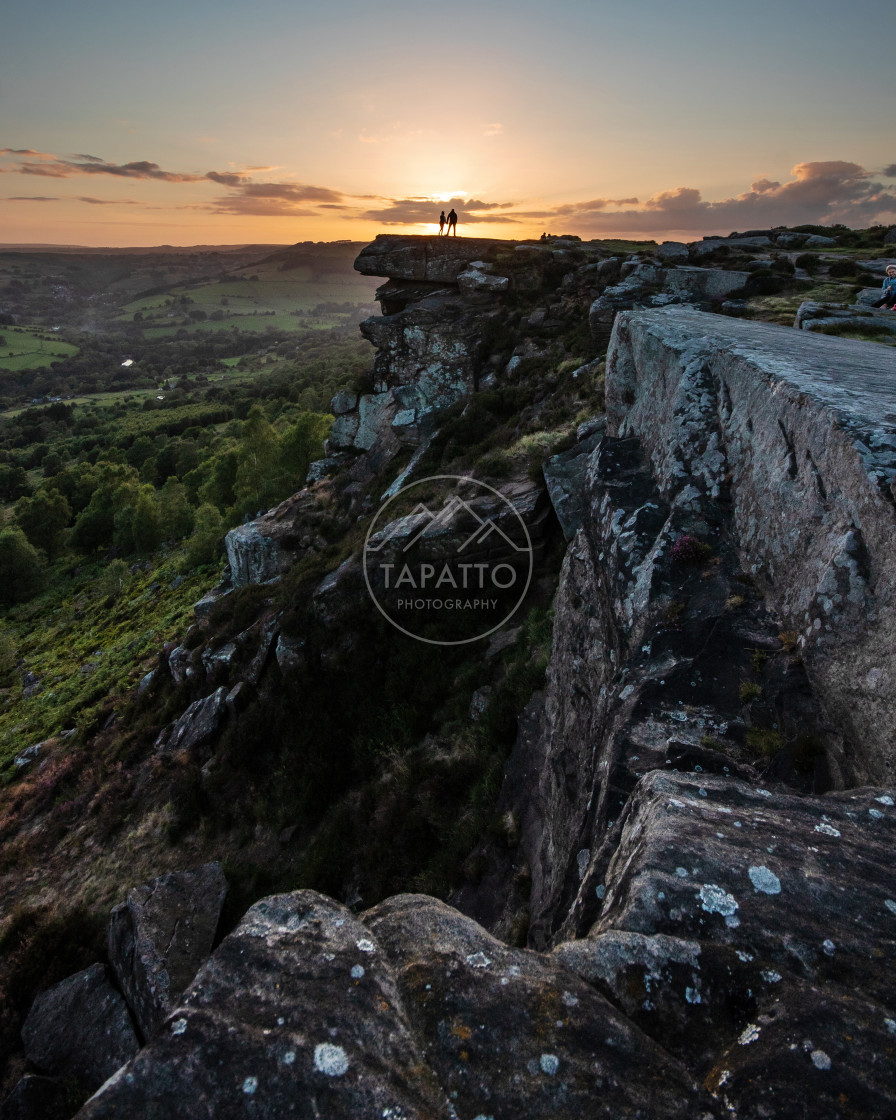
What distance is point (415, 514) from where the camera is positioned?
1975cm

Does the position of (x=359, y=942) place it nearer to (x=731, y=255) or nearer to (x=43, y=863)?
(x=43, y=863)

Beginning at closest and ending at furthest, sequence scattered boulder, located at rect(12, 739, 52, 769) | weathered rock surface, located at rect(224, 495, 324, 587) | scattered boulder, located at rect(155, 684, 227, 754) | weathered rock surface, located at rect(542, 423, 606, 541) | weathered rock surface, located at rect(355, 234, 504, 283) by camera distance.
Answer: weathered rock surface, located at rect(542, 423, 606, 541) → scattered boulder, located at rect(155, 684, 227, 754) → scattered boulder, located at rect(12, 739, 52, 769) → weathered rock surface, located at rect(224, 495, 324, 587) → weathered rock surface, located at rect(355, 234, 504, 283)

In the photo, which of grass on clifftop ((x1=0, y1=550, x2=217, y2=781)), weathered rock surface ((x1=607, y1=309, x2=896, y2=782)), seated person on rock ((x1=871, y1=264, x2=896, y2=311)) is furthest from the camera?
grass on clifftop ((x1=0, y1=550, x2=217, y2=781))

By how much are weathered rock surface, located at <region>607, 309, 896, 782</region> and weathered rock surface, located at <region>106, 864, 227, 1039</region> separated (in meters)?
13.1

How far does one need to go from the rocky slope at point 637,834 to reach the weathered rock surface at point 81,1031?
16 centimetres

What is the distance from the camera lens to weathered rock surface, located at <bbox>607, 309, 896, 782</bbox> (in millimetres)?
5230

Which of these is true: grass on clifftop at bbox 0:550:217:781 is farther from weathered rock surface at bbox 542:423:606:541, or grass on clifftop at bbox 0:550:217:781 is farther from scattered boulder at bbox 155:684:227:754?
weathered rock surface at bbox 542:423:606:541

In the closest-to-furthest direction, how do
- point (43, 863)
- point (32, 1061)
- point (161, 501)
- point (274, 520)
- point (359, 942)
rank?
point (359, 942), point (32, 1061), point (43, 863), point (274, 520), point (161, 501)

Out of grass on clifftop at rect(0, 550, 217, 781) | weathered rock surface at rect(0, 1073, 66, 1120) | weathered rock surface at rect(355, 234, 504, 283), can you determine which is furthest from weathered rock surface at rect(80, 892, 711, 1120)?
weathered rock surface at rect(355, 234, 504, 283)

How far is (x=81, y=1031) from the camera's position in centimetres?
1188

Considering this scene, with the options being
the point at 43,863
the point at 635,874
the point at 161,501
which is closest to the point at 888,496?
the point at 635,874

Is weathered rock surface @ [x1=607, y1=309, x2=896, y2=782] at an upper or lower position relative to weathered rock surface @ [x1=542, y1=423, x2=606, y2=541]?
upper

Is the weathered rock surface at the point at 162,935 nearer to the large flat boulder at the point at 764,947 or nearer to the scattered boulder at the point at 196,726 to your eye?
the scattered boulder at the point at 196,726

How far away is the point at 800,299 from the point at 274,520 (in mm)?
27848
